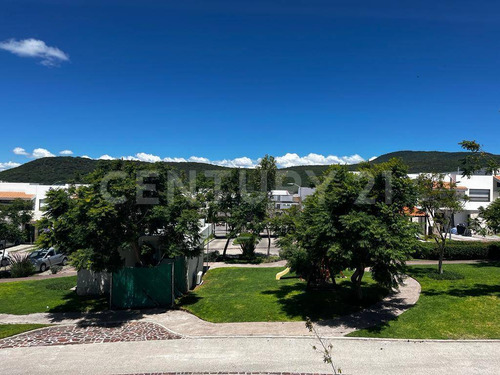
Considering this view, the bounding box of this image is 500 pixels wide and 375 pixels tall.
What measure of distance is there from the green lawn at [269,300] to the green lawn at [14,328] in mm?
5774

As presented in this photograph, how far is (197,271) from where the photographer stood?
20.4 meters

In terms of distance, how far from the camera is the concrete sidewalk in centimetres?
884

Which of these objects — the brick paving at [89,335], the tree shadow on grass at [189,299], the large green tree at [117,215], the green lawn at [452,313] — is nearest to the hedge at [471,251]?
the green lawn at [452,313]

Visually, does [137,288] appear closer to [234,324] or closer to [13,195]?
[234,324]

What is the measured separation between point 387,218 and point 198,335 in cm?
796

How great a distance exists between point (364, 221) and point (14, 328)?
13.3 metres

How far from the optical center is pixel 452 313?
12609 mm

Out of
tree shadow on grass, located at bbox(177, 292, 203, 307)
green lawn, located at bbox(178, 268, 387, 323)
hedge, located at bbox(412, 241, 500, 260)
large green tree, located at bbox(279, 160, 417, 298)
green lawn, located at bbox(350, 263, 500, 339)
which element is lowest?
tree shadow on grass, located at bbox(177, 292, 203, 307)

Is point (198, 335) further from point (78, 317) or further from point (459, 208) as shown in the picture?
point (459, 208)

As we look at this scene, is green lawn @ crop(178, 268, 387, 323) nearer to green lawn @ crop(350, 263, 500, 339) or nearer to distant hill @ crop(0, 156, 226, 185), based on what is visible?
green lawn @ crop(350, 263, 500, 339)

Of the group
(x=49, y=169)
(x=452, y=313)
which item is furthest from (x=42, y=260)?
(x=49, y=169)

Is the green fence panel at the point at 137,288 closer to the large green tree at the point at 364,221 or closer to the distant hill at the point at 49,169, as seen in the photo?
the large green tree at the point at 364,221

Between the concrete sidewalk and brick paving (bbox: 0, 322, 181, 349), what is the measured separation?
0.46m

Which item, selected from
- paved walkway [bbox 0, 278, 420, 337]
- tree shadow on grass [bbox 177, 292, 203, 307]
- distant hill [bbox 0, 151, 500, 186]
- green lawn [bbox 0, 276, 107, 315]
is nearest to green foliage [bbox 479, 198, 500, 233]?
paved walkway [bbox 0, 278, 420, 337]
